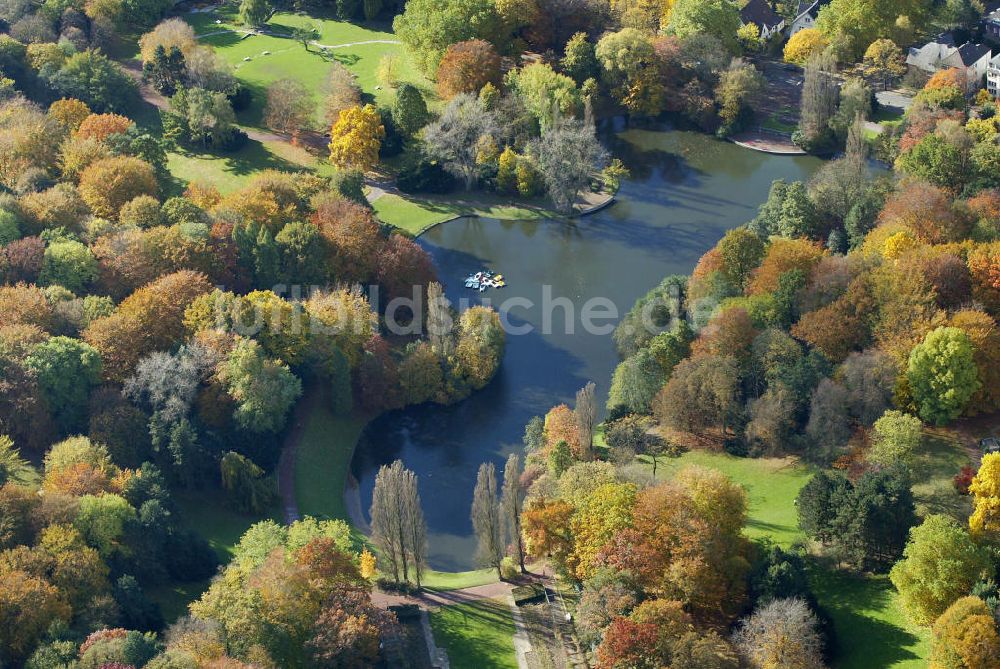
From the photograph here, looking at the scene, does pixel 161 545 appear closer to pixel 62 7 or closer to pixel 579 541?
pixel 579 541

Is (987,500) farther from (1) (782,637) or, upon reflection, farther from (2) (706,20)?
(2) (706,20)

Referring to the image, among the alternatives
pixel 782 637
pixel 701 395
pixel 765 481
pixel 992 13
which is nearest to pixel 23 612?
pixel 782 637

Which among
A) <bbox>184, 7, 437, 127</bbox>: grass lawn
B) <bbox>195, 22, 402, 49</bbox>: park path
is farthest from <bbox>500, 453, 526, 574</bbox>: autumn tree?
<bbox>195, 22, 402, 49</bbox>: park path

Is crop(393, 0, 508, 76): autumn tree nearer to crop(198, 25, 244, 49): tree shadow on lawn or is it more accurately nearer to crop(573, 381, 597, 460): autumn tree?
crop(198, 25, 244, 49): tree shadow on lawn

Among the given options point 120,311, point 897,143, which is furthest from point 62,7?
point 897,143

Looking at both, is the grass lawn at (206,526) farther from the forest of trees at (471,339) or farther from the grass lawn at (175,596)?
the forest of trees at (471,339)

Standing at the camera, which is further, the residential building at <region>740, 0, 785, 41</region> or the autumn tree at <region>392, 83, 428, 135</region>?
the residential building at <region>740, 0, 785, 41</region>
